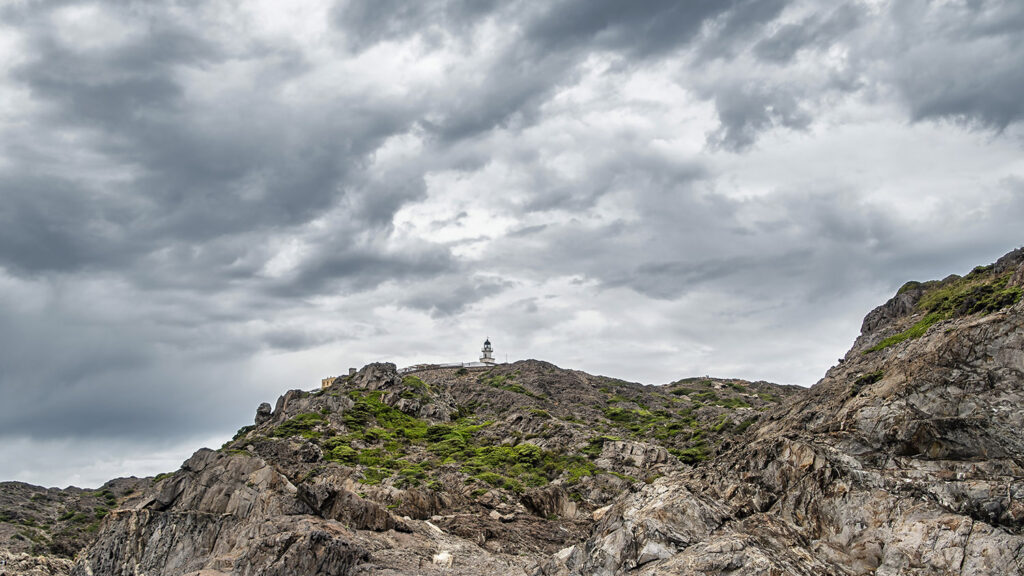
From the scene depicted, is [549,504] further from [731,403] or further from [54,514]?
[731,403]

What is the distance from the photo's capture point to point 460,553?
51.7 metres

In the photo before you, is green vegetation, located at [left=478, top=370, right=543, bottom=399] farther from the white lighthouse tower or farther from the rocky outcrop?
the rocky outcrop

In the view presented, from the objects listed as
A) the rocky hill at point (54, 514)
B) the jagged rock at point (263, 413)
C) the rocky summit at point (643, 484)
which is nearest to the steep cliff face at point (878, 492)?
the rocky summit at point (643, 484)

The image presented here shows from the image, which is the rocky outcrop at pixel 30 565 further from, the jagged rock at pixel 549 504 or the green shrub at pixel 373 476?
the jagged rock at pixel 549 504

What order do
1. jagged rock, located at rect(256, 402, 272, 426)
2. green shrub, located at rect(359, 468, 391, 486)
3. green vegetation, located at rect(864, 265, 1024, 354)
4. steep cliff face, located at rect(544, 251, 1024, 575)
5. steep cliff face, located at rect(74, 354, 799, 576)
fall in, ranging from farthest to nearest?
jagged rock, located at rect(256, 402, 272, 426) < green shrub, located at rect(359, 468, 391, 486) < steep cliff face, located at rect(74, 354, 799, 576) < green vegetation, located at rect(864, 265, 1024, 354) < steep cliff face, located at rect(544, 251, 1024, 575)

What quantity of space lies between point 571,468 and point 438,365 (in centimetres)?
8334

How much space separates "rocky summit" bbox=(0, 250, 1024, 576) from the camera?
31.1 meters

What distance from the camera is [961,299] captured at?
55500 mm

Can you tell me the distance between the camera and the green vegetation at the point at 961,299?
46.0m

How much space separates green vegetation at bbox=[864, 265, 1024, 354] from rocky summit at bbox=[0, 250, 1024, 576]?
36 cm

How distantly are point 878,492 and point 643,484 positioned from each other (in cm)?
2041

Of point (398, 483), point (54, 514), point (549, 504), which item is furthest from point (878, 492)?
point (54, 514)

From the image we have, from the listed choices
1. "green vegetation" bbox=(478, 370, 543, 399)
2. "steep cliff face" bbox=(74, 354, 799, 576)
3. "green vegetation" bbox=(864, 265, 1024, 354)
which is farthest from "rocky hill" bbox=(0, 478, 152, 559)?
"green vegetation" bbox=(864, 265, 1024, 354)

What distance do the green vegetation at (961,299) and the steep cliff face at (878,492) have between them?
263 inches
